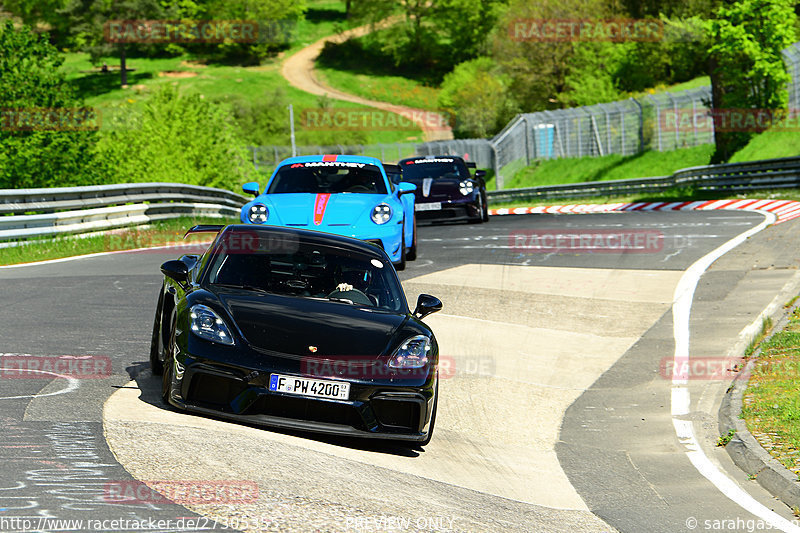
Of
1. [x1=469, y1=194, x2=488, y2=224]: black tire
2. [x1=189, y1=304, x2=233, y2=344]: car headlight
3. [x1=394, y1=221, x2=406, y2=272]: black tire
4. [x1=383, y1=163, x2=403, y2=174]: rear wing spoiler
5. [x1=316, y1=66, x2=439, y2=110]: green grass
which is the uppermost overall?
[x1=189, y1=304, x2=233, y2=344]: car headlight

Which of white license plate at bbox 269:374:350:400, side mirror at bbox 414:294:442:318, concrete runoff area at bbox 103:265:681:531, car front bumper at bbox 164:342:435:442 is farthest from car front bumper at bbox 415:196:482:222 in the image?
white license plate at bbox 269:374:350:400

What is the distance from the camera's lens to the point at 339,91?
113312 millimetres

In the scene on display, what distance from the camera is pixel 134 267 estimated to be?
16125 mm

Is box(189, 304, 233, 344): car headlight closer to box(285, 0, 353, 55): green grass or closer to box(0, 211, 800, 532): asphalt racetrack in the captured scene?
box(0, 211, 800, 532): asphalt racetrack

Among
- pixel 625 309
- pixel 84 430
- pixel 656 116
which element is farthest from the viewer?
pixel 656 116

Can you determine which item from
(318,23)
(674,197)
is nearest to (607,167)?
(674,197)

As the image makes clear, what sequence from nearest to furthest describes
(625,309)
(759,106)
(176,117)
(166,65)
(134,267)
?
(625,309) → (134,267) → (176,117) → (759,106) → (166,65)

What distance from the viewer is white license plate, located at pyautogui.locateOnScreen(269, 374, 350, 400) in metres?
6.53

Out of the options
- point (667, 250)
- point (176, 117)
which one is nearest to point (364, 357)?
point (667, 250)

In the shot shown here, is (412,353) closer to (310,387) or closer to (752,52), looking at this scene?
(310,387)

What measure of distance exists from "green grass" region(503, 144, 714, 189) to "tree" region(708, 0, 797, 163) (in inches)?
189

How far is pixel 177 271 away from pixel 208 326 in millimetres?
859

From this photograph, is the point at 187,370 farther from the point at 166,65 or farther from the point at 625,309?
the point at 166,65

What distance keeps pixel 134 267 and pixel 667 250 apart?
954 cm
